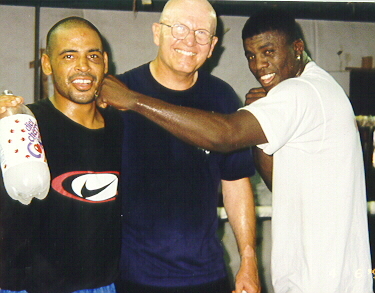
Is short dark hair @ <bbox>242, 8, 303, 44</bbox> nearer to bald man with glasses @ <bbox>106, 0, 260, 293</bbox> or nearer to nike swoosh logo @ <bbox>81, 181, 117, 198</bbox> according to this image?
bald man with glasses @ <bbox>106, 0, 260, 293</bbox>

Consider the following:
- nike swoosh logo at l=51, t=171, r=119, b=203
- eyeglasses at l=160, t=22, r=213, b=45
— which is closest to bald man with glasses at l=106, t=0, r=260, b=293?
eyeglasses at l=160, t=22, r=213, b=45

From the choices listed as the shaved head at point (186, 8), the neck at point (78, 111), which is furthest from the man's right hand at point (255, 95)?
the neck at point (78, 111)

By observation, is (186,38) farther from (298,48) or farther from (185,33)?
(298,48)

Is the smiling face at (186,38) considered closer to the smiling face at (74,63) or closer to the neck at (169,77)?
the neck at (169,77)

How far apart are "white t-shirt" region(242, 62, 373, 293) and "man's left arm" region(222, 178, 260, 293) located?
215 millimetres

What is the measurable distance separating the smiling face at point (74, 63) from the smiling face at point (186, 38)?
0.26 metres

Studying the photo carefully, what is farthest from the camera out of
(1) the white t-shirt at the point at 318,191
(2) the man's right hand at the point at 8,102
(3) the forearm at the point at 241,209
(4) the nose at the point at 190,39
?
(3) the forearm at the point at 241,209

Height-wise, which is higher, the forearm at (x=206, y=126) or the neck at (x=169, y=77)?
the neck at (x=169, y=77)

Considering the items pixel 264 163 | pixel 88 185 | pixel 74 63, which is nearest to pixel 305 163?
pixel 264 163

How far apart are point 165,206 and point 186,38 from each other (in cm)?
60

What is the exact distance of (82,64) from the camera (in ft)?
4.14

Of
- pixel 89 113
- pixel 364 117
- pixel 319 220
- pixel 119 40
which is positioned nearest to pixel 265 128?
pixel 319 220

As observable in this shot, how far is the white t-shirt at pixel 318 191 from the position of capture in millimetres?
1160

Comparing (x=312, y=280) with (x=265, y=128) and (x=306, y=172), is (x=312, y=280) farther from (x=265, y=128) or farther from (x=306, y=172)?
(x=265, y=128)
